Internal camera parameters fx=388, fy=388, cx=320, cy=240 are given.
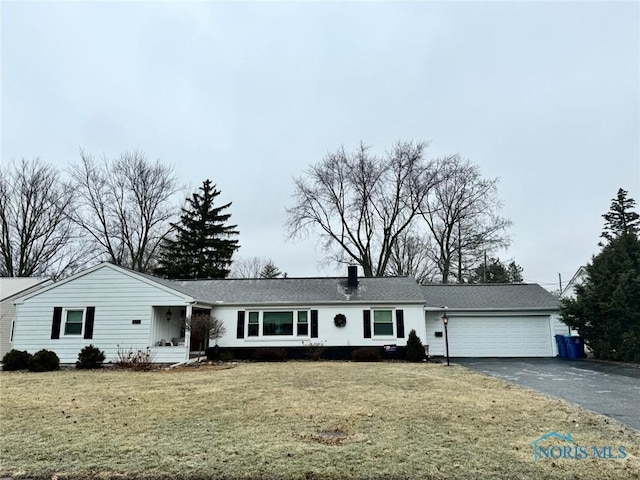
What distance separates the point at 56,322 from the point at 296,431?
49.9 feet

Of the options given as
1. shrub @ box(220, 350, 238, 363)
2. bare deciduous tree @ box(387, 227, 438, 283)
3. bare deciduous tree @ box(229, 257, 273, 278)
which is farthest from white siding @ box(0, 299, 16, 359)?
bare deciduous tree @ box(229, 257, 273, 278)

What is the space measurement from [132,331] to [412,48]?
15.4 metres

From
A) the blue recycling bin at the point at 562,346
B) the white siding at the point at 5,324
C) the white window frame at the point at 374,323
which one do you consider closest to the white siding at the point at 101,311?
the white siding at the point at 5,324

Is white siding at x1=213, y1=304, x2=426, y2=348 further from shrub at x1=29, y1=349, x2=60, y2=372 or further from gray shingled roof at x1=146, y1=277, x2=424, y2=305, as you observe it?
shrub at x1=29, y1=349, x2=60, y2=372

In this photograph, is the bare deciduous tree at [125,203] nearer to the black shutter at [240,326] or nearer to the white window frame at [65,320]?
the white window frame at [65,320]

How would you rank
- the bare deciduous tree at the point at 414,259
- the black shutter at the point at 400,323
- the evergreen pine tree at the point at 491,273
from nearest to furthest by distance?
the black shutter at the point at 400,323, the bare deciduous tree at the point at 414,259, the evergreen pine tree at the point at 491,273

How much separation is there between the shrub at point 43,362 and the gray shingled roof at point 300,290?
4.52 m

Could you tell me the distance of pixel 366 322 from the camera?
18.0 metres

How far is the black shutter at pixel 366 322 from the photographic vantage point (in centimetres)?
1788

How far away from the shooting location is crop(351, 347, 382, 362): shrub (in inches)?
661

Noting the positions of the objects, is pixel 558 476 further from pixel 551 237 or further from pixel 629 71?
pixel 551 237

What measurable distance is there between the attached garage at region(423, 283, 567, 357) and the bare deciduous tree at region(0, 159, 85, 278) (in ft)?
86.7

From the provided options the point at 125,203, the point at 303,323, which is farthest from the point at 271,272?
the point at 303,323

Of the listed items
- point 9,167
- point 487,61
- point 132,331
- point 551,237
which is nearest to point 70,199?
point 9,167
